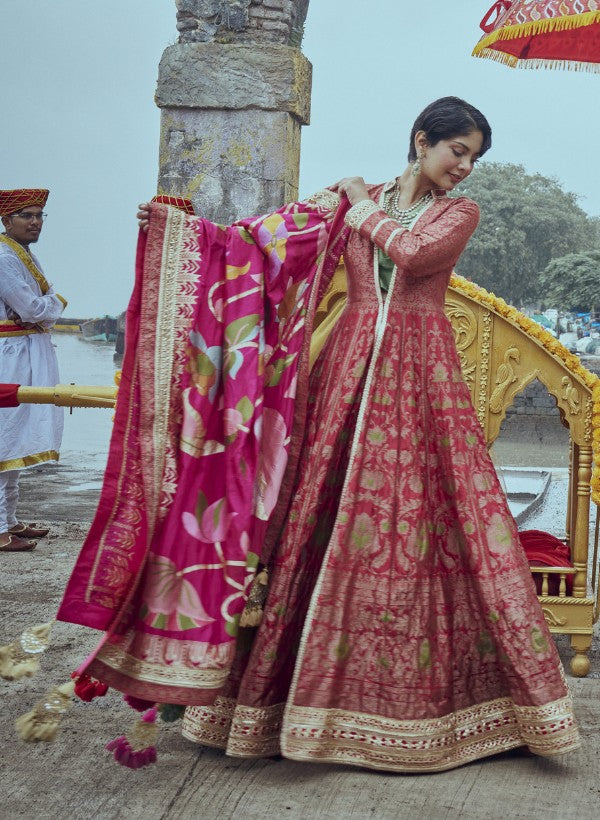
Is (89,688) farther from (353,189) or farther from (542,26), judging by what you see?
(542,26)

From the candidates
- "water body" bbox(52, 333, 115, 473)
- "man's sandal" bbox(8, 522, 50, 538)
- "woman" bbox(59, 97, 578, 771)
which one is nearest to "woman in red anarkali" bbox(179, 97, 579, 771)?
"woman" bbox(59, 97, 578, 771)

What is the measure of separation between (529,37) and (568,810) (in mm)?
2813

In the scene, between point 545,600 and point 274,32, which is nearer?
point 545,600

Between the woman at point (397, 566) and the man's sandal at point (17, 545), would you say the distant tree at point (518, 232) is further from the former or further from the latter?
the woman at point (397, 566)

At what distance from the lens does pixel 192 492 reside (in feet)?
8.71

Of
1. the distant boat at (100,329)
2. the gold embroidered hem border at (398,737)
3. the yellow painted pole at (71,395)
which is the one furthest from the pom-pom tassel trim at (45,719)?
the distant boat at (100,329)

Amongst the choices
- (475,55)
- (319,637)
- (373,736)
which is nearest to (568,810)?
(373,736)

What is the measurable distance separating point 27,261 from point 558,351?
10.9 feet

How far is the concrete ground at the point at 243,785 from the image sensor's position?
250 cm

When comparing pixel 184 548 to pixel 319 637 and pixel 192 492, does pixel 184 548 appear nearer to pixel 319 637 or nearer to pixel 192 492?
pixel 192 492

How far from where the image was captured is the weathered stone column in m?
6.36

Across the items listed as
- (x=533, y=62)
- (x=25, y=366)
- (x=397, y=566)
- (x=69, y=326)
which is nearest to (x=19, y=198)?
(x=25, y=366)

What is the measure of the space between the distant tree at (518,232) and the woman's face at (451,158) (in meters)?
49.7

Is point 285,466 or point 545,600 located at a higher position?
point 285,466
